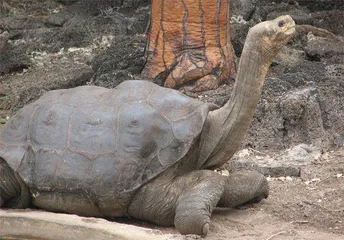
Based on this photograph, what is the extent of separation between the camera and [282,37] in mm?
5402

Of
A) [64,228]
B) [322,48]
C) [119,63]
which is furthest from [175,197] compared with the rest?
[322,48]

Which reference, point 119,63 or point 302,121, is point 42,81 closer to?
point 119,63

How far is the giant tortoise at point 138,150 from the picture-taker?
5527mm

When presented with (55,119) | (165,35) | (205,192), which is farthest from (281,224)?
(165,35)

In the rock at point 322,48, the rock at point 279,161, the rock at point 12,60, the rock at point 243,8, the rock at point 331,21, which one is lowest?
the rock at point 12,60

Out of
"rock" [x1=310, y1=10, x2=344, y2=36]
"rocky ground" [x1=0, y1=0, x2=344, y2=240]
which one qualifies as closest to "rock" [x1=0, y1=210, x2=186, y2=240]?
"rocky ground" [x1=0, y1=0, x2=344, y2=240]

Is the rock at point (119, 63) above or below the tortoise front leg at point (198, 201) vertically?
below

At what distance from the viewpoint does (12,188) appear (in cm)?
590

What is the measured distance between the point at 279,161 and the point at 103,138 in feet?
5.38

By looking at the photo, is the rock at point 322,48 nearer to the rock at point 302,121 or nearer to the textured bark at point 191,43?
the textured bark at point 191,43

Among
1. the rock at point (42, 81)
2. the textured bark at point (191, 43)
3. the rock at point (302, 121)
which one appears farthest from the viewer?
the rock at point (42, 81)

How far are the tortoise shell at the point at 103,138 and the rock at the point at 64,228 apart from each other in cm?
29

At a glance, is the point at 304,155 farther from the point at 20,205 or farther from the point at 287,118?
the point at 20,205

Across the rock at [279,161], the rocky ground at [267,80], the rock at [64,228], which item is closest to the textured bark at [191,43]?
the rocky ground at [267,80]
